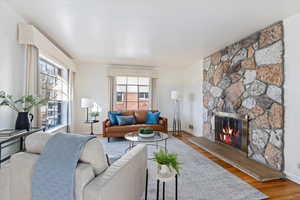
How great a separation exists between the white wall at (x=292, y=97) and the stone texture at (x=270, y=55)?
10 cm

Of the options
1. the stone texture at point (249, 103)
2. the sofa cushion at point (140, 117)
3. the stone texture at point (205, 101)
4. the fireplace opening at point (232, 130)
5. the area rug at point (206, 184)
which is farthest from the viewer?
the sofa cushion at point (140, 117)

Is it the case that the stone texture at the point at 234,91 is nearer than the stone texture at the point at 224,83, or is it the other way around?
the stone texture at the point at 234,91

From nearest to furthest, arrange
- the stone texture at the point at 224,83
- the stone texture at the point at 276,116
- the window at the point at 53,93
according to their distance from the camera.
Answer: the stone texture at the point at 276,116 → the window at the point at 53,93 → the stone texture at the point at 224,83

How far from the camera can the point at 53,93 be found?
13.7 feet

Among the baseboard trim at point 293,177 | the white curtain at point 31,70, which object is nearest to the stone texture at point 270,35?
the baseboard trim at point 293,177

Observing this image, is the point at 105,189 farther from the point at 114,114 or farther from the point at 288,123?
the point at 114,114

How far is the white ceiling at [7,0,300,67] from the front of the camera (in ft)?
7.16

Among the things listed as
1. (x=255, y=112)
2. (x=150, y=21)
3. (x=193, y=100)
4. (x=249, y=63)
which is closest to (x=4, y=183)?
(x=150, y=21)

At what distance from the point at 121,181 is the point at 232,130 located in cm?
320

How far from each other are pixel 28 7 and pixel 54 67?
87.2 inches

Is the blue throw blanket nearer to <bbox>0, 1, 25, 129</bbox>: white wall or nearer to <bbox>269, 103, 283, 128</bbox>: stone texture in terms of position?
<bbox>0, 1, 25, 129</bbox>: white wall

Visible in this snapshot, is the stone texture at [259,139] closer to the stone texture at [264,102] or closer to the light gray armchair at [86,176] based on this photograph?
the stone texture at [264,102]

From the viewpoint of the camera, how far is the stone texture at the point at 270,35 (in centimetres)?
266

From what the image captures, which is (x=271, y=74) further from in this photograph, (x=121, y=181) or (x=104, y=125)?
(x=104, y=125)
